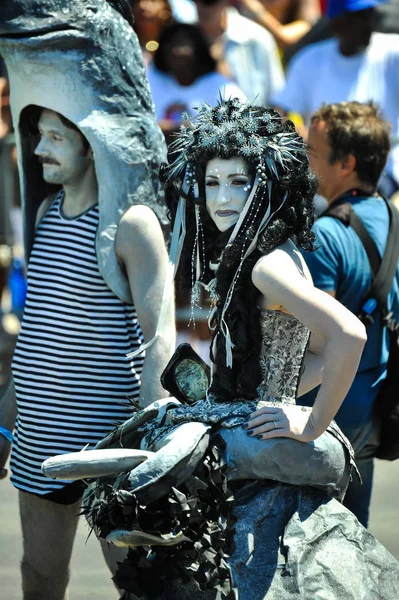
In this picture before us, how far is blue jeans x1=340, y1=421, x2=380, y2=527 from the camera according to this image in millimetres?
4383

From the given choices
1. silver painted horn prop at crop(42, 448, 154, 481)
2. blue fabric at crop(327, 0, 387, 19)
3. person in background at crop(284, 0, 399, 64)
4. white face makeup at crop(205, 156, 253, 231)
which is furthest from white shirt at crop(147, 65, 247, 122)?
silver painted horn prop at crop(42, 448, 154, 481)

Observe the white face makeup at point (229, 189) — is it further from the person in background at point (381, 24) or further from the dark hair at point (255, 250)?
the person in background at point (381, 24)

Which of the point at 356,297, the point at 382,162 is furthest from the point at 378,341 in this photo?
the point at 382,162

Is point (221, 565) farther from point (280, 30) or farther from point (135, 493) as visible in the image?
point (280, 30)

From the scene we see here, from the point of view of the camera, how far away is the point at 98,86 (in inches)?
151

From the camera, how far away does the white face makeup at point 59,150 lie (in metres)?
3.88

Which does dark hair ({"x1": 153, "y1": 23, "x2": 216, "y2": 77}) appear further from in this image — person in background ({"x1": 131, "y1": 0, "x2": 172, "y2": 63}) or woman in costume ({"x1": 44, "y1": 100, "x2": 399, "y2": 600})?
woman in costume ({"x1": 44, "y1": 100, "x2": 399, "y2": 600})

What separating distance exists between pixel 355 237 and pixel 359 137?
1.40ft

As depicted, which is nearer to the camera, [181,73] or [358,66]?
[358,66]

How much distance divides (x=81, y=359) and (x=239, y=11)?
631 cm

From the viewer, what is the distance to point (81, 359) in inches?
149

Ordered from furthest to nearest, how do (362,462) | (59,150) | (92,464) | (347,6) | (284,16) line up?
(284,16), (347,6), (362,462), (59,150), (92,464)

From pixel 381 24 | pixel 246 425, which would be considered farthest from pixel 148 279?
pixel 381 24

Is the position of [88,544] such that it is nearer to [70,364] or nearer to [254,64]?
[70,364]
